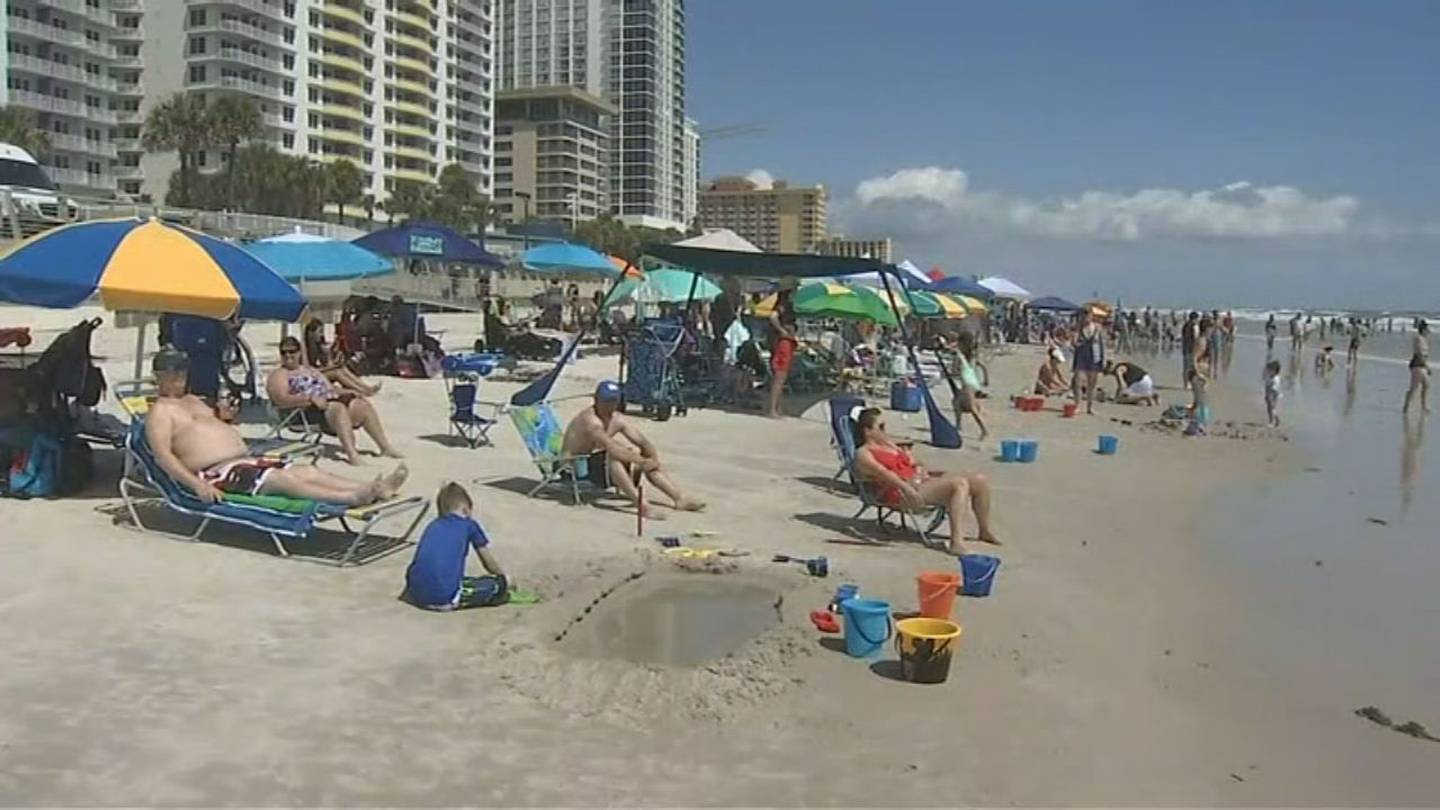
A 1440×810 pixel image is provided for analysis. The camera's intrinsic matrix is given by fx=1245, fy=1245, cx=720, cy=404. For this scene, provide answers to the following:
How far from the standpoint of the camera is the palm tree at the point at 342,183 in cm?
7994

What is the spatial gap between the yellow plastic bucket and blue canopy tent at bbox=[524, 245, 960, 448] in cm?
815

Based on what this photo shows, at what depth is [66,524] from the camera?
7539mm

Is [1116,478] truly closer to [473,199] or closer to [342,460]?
[342,460]

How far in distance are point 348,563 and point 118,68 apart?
294 ft

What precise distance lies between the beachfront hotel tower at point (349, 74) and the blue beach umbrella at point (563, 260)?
222 feet

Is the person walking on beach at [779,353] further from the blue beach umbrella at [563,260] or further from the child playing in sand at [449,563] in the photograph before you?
the child playing in sand at [449,563]

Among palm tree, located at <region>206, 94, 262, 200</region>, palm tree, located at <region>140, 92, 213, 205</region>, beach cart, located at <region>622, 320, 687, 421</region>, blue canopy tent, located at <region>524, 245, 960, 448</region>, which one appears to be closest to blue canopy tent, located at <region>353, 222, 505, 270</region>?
blue canopy tent, located at <region>524, 245, 960, 448</region>

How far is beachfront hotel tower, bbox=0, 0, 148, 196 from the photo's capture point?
7281cm

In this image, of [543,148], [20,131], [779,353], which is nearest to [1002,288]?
[779,353]

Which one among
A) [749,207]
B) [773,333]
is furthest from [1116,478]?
[749,207]

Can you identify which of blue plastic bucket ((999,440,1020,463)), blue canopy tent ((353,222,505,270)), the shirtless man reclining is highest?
blue canopy tent ((353,222,505,270))

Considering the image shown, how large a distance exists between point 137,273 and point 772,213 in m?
176

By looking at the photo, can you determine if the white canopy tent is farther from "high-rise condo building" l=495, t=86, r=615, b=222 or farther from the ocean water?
"high-rise condo building" l=495, t=86, r=615, b=222

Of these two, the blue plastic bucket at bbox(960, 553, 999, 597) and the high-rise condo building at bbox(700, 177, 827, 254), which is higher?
the high-rise condo building at bbox(700, 177, 827, 254)
